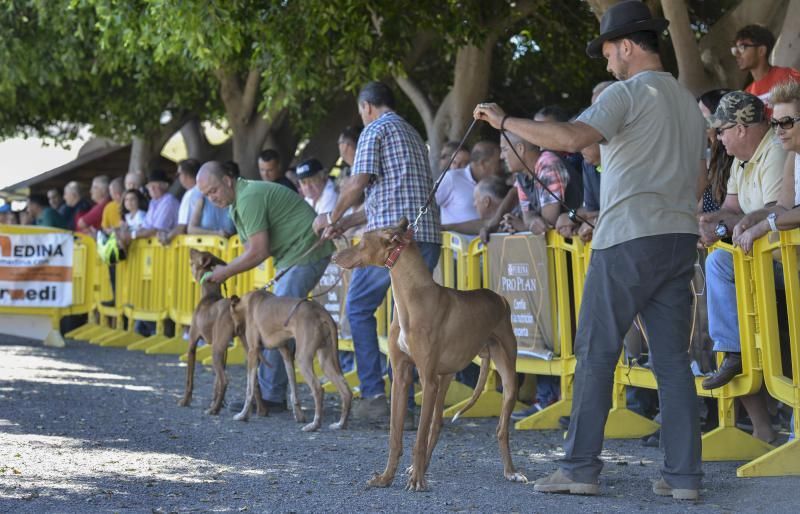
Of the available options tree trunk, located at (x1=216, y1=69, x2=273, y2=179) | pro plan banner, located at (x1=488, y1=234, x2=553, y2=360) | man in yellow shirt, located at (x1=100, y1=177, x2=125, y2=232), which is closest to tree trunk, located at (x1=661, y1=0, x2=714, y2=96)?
pro plan banner, located at (x1=488, y1=234, x2=553, y2=360)

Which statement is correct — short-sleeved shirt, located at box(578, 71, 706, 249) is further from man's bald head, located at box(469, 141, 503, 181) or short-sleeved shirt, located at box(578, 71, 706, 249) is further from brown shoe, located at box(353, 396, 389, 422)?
man's bald head, located at box(469, 141, 503, 181)

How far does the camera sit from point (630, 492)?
22.0ft

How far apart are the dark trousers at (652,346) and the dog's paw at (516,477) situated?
1.97 feet

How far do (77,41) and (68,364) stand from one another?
25.1 ft

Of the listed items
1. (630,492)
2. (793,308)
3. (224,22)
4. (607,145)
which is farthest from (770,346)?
(224,22)

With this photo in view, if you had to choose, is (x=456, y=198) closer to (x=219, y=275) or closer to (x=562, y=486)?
(x=219, y=275)

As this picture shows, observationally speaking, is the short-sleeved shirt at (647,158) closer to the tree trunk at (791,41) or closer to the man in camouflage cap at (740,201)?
the man in camouflage cap at (740,201)

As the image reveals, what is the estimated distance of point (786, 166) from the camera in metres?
7.53

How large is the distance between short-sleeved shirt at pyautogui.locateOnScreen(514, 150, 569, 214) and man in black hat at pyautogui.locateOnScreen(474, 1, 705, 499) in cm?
292

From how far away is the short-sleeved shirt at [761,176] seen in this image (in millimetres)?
7742

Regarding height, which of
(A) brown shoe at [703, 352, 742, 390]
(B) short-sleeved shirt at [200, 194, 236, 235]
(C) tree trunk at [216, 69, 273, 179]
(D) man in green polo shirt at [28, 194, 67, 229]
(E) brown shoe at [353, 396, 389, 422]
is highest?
(C) tree trunk at [216, 69, 273, 179]

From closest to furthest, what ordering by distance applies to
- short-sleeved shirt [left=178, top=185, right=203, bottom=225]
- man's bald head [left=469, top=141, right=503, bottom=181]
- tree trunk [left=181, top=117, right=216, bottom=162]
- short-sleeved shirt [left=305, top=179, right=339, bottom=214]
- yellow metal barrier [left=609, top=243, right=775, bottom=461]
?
→ yellow metal barrier [left=609, top=243, right=775, bottom=461]
man's bald head [left=469, top=141, right=503, bottom=181]
short-sleeved shirt [left=305, top=179, right=339, bottom=214]
short-sleeved shirt [left=178, top=185, right=203, bottom=225]
tree trunk [left=181, top=117, right=216, bottom=162]

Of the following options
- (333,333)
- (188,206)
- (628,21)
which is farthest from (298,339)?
(188,206)

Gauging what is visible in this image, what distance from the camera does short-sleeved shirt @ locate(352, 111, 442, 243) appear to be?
9.16m
